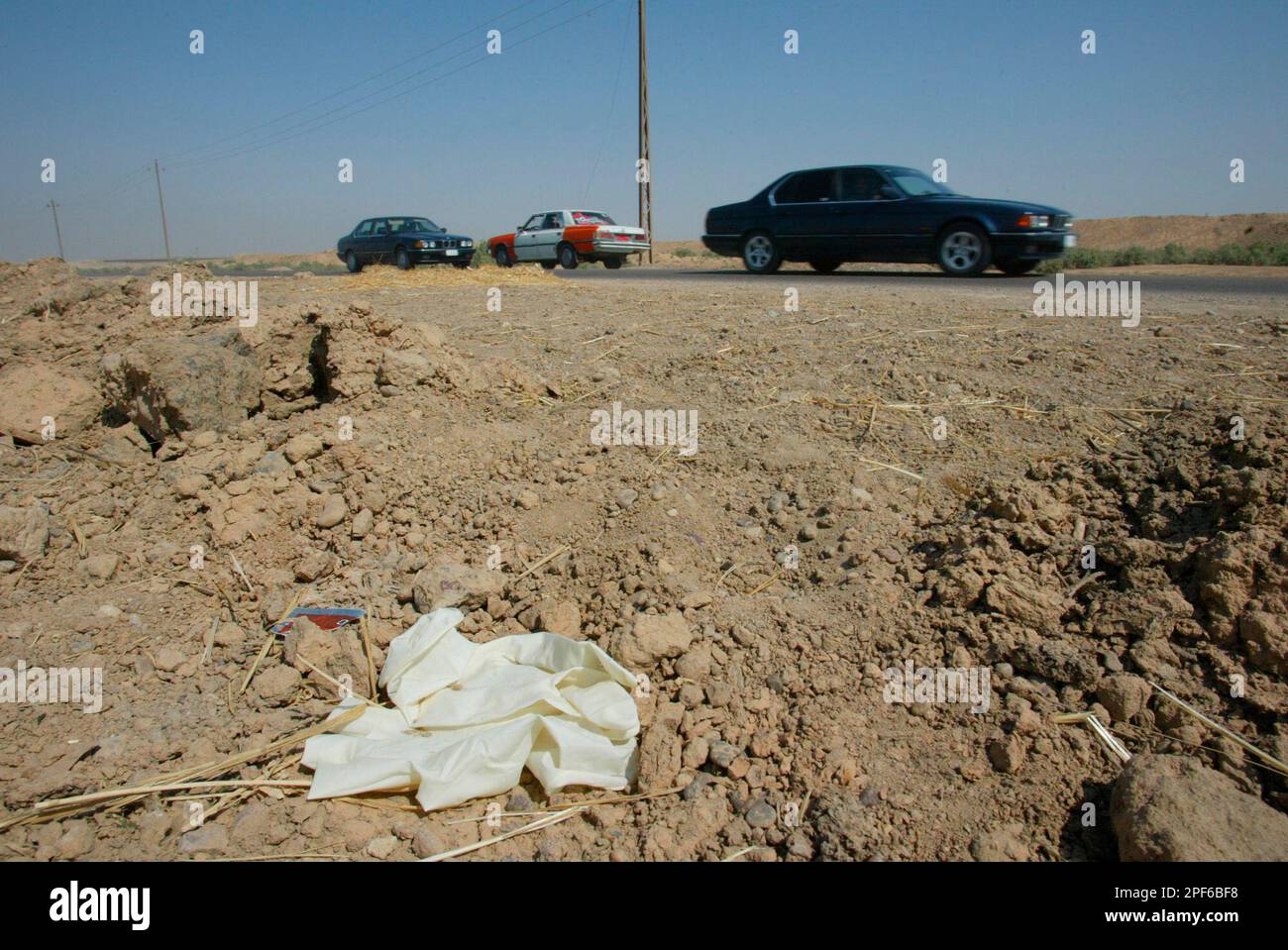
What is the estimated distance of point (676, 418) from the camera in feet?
16.2

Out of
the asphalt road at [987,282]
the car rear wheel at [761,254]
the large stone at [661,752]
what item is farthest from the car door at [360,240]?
the large stone at [661,752]

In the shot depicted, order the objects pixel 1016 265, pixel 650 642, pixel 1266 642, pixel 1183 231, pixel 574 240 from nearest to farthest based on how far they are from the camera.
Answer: pixel 1266 642
pixel 650 642
pixel 1016 265
pixel 574 240
pixel 1183 231

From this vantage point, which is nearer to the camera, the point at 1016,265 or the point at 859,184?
the point at 1016,265

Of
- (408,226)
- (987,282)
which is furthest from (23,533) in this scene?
(408,226)

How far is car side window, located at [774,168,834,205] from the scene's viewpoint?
13.0 m

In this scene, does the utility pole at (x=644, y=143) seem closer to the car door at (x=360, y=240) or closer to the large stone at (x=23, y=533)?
the car door at (x=360, y=240)

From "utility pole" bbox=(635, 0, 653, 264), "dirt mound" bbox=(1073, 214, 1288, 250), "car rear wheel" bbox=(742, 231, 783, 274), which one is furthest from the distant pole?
"dirt mound" bbox=(1073, 214, 1288, 250)

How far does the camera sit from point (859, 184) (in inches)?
496

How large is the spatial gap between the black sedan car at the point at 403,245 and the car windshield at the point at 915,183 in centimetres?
1082

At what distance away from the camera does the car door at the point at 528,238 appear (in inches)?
811

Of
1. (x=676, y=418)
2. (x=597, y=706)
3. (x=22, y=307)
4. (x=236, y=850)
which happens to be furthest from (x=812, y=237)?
(x=236, y=850)

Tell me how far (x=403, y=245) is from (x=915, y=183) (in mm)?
12341

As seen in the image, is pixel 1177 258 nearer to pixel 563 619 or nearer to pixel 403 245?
pixel 403 245

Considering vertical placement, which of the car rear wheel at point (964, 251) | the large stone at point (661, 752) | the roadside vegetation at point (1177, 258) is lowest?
the large stone at point (661, 752)
